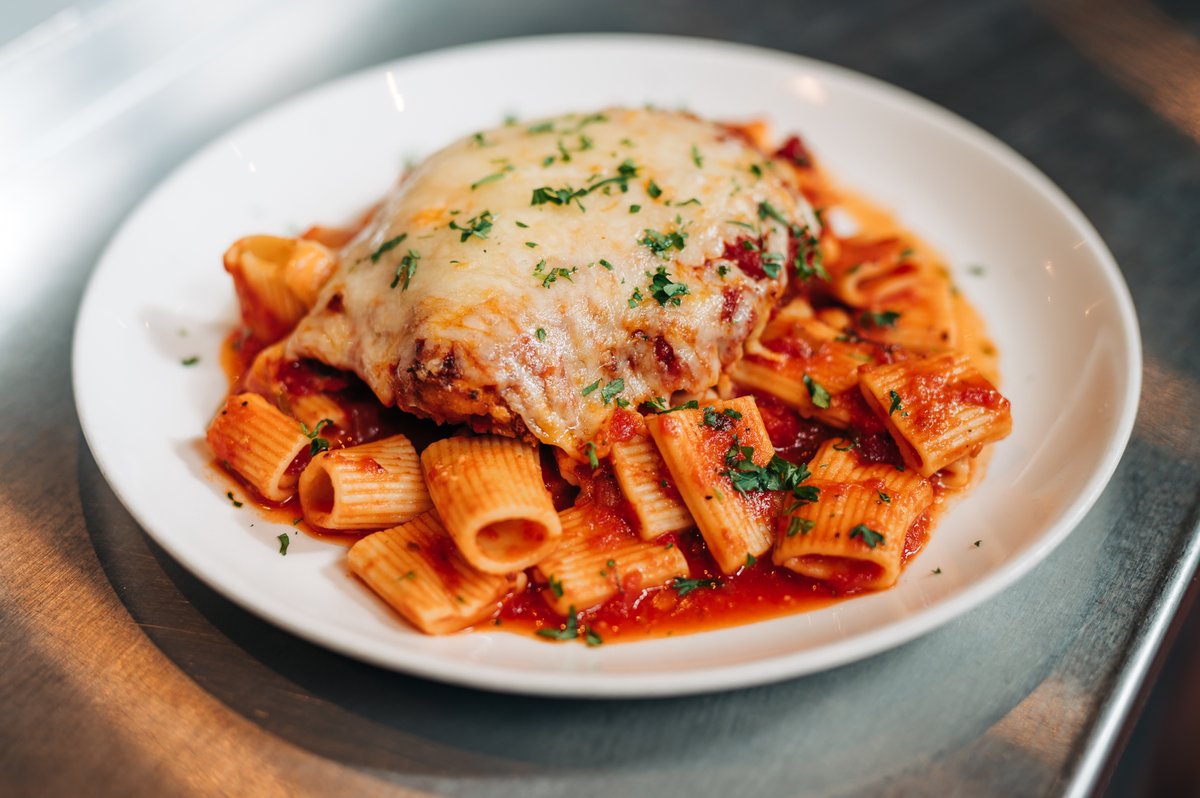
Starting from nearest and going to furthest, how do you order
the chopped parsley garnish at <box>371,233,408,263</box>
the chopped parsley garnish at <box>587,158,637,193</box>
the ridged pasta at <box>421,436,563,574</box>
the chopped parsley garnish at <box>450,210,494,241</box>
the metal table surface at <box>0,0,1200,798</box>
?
the metal table surface at <box>0,0,1200,798</box>, the ridged pasta at <box>421,436,563,574</box>, the chopped parsley garnish at <box>450,210,494,241</box>, the chopped parsley garnish at <box>371,233,408,263</box>, the chopped parsley garnish at <box>587,158,637,193</box>

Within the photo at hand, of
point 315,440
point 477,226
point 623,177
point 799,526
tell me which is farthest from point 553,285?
point 799,526

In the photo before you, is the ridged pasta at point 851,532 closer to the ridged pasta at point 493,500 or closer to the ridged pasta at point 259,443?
the ridged pasta at point 493,500

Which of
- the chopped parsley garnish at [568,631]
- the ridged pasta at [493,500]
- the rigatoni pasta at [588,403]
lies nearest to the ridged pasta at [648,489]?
the rigatoni pasta at [588,403]

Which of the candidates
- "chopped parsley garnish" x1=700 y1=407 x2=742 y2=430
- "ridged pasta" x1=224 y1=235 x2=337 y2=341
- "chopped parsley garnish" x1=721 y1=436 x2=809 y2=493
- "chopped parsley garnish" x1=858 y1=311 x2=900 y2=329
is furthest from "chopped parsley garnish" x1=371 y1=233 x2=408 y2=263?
"chopped parsley garnish" x1=858 y1=311 x2=900 y2=329

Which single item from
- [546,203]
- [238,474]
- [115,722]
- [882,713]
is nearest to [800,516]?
[882,713]

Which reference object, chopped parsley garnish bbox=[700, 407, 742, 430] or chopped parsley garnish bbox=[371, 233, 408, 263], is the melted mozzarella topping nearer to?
chopped parsley garnish bbox=[371, 233, 408, 263]

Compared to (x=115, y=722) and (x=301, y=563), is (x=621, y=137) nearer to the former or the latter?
(x=301, y=563)
